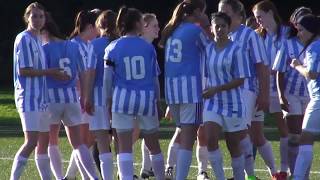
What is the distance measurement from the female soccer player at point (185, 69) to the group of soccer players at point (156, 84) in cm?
1

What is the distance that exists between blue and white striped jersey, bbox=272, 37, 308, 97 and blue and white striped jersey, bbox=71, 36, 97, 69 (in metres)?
2.09

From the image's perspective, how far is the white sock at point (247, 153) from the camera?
10523mm

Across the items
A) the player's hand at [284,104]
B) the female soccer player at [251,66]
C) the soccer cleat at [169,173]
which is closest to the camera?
the female soccer player at [251,66]

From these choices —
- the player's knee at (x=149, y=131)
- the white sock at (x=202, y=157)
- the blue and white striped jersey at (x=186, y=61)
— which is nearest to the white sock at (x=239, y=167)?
the blue and white striped jersey at (x=186, y=61)

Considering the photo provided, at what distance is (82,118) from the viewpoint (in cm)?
1091

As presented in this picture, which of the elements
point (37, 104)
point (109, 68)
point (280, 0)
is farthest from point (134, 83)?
point (280, 0)

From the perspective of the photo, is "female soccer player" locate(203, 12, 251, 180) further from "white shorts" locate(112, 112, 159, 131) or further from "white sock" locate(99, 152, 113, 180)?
"white sock" locate(99, 152, 113, 180)

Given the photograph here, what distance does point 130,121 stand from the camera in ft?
33.0

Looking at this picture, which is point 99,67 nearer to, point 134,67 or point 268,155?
point 134,67

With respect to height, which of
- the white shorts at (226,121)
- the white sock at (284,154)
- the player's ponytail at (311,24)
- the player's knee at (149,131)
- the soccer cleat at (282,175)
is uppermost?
the player's ponytail at (311,24)

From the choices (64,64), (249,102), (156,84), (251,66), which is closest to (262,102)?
(249,102)

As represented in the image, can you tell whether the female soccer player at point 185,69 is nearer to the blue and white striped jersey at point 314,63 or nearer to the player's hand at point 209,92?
the player's hand at point 209,92

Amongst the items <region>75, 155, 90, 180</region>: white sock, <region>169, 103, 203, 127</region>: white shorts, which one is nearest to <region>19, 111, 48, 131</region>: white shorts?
<region>75, 155, 90, 180</region>: white sock

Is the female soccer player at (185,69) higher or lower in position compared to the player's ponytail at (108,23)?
Answer: lower
